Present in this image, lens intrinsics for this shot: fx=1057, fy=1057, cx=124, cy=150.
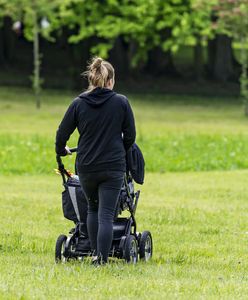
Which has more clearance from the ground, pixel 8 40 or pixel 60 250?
pixel 60 250

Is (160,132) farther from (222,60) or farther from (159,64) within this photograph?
(159,64)

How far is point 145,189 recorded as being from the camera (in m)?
16.8

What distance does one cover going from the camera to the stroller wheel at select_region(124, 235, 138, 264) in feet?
29.9

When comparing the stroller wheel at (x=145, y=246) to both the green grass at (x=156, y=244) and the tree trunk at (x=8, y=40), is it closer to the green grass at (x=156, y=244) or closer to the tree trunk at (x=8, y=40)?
the green grass at (x=156, y=244)

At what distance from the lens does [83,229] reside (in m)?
9.42

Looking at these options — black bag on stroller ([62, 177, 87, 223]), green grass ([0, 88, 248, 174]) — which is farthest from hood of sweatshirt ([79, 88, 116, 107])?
green grass ([0, 88, 248, 174])

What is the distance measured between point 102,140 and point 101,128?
0.10 metres

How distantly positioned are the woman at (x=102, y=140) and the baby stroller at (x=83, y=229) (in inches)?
11.4

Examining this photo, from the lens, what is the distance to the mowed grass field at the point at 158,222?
Answer: 25.4 ft

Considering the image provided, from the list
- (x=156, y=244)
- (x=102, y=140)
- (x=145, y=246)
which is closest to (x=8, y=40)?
(x=156, y=244)

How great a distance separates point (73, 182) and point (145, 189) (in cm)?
746

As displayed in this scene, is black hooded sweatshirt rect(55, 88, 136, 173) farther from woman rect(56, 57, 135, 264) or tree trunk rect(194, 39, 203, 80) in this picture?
tree trunk rect(194, 39, 203, 80)

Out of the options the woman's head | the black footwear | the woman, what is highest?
the woman's head

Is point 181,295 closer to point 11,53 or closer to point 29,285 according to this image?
point 29,285
